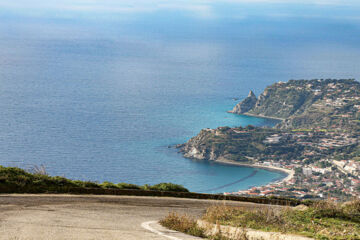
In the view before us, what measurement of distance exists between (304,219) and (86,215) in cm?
434

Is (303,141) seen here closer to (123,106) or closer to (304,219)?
(123,106)

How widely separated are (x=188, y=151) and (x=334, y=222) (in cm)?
6637

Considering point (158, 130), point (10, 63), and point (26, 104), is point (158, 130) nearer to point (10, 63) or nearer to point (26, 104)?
point (26, 104)

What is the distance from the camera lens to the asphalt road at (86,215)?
6.20 m

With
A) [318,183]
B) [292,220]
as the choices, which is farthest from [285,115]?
[292,220]

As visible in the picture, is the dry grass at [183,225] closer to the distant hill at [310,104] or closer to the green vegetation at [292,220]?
the green vegetation at [292,220]

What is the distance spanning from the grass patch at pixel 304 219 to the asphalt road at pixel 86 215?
4.37 feet

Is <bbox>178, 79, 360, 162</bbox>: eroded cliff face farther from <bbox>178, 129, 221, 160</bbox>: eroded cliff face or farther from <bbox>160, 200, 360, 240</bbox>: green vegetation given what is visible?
<bbox>160, 200, 360, 240</bbox>: green vegetation

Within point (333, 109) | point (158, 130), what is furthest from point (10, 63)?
point (333, 109)


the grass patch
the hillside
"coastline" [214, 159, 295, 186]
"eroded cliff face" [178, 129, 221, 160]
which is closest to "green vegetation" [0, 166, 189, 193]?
the grass patch

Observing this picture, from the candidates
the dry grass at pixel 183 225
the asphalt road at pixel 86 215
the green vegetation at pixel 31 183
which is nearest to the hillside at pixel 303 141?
the asphalt road at pixel 86 215

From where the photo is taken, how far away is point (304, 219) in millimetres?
9320

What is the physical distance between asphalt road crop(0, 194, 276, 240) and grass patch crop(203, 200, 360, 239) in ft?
4.37

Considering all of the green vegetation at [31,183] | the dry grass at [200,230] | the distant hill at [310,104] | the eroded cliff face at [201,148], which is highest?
the distant hill at [310,104]
